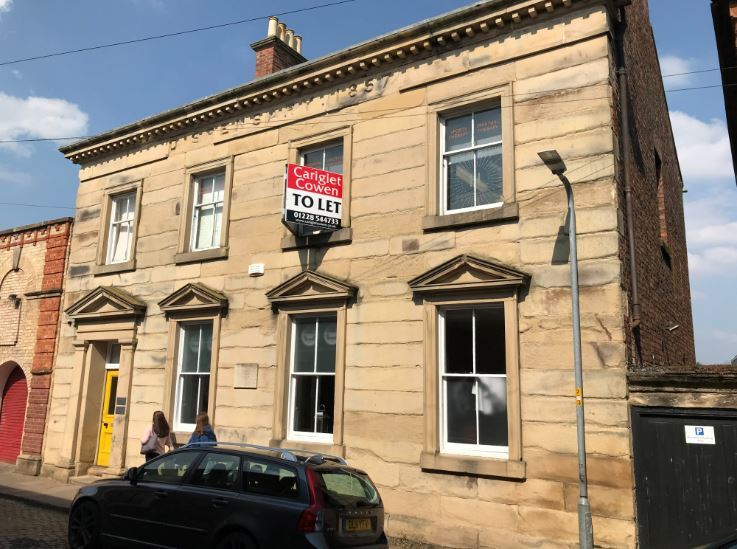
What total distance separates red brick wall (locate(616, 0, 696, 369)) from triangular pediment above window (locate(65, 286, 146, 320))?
10.4 metres

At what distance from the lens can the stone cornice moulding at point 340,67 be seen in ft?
32.4

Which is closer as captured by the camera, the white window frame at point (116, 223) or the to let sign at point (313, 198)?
the to let sign at point (313, 198)

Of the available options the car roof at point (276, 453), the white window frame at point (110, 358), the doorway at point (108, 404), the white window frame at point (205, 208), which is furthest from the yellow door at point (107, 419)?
the car roof at point (276, 453)

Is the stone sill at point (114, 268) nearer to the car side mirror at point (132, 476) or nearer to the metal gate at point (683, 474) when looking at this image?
the car side mirror at point (132, 476)

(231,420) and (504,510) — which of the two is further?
(231,420)

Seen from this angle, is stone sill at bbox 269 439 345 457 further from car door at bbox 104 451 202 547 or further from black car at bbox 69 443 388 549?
black car at bbox 69 443 388 549

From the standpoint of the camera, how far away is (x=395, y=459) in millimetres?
9680

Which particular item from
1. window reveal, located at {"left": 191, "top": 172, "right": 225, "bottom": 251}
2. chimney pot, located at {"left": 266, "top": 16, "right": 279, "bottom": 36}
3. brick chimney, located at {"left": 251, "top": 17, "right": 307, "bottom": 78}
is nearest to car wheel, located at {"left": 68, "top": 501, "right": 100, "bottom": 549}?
window reveal, located at {"left": 191, "top": 172, "right": 225, "bottom": 251}

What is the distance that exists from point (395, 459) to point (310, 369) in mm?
2442

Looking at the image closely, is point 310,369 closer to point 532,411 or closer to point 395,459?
point 395,459

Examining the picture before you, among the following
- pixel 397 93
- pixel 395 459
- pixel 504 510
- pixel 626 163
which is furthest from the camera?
pixel 397 93

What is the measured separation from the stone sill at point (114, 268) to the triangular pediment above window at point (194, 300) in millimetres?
1706

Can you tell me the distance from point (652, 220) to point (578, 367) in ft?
15.3

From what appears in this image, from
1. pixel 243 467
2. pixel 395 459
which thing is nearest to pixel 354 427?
pixel 395 459
